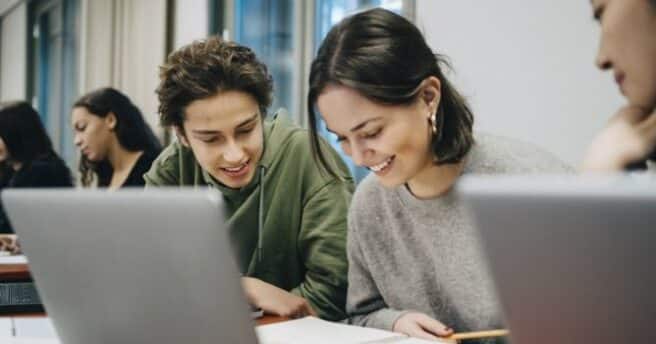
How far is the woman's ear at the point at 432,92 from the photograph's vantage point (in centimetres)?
137

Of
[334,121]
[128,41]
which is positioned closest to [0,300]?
[334,121]

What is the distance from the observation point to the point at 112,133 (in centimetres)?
310

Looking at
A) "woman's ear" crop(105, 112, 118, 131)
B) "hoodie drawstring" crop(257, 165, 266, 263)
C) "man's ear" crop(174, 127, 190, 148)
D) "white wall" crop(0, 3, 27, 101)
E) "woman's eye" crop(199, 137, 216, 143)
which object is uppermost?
"woman's eye" crop(199, 137, 216, 143)

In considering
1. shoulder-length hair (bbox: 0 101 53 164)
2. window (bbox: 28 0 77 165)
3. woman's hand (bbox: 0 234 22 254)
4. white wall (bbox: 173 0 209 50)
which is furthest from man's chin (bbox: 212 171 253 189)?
window (bbox: 28 0 77 165)

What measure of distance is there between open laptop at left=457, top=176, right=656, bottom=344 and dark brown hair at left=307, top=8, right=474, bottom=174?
808 millimetres

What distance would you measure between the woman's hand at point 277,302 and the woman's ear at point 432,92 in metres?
0.43

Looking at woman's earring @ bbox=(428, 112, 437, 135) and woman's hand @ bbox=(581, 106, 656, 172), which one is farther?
woman's earring @ bbox=(428, 112, 437, 135)

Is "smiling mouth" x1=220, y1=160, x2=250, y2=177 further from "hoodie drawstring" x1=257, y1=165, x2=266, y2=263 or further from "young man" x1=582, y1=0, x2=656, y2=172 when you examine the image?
"young man" x1=582, y1=0, x2=656, y2=172

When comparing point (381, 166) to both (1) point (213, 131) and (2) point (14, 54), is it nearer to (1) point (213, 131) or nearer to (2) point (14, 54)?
(1) point (213, 131)

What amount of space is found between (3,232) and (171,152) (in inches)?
68.0

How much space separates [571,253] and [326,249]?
1159mm

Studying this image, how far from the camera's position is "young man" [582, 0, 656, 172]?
0.89 metres

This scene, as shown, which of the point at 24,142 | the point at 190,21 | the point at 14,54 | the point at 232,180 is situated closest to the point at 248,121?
the point at 232,180

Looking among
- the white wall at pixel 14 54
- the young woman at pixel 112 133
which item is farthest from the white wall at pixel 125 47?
the white wall at pixel 14 54
